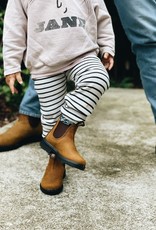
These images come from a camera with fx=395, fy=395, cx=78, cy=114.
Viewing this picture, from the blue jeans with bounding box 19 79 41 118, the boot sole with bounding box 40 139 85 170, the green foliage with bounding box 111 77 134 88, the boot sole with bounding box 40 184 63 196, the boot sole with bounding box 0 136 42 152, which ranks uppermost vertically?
the boot sole with bounding box 40 139 85 170

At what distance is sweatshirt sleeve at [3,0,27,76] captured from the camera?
1973 millimetres

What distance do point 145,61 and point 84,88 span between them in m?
0.46

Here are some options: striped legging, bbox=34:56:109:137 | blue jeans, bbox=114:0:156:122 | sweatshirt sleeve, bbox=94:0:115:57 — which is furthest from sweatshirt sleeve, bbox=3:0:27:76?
blue jeans, bbox=114:0:156:122

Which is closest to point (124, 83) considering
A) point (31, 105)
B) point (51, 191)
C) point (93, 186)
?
point (31, 105)

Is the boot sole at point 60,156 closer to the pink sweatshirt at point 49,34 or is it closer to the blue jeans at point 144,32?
the pink sweatshirt at point 49,34

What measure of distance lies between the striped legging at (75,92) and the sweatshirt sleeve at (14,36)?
0.15 m

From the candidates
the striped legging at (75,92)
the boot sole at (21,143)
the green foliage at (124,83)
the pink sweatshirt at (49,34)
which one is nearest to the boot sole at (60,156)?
the striped legging at (75,92)

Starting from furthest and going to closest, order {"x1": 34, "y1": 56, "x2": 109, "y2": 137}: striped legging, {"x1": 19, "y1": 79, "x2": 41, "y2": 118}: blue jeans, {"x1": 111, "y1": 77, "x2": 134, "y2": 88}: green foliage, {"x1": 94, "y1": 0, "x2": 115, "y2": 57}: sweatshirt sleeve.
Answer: {"x1": 111, "y1": 77, "x2": 134, "y2": 88}: green foliage < {"x1": 19, "y1": 79, "x2": 41, "y2": 118}: blue jeans < {"x1": 94, "y1": 0, "x2": 115, "y2": 57}: sweatshirt sleeve < {"x1": 34, "y1": 56, "x2": 109, "y2": 137}: striped legging

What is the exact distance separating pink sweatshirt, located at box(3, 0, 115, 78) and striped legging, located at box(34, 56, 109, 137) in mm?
50

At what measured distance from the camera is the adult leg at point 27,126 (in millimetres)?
2465

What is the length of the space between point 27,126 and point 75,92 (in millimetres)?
775

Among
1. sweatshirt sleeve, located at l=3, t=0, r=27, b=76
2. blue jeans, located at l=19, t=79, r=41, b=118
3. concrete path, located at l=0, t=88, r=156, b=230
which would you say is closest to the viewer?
Answer: concrete path, located at l=0, t=88, r=156, b=230

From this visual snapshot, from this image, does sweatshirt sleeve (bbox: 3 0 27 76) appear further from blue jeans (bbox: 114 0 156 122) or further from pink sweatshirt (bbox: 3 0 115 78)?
blue jeans (bbox: 114 0 156 122)

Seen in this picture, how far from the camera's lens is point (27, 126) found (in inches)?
99.7
